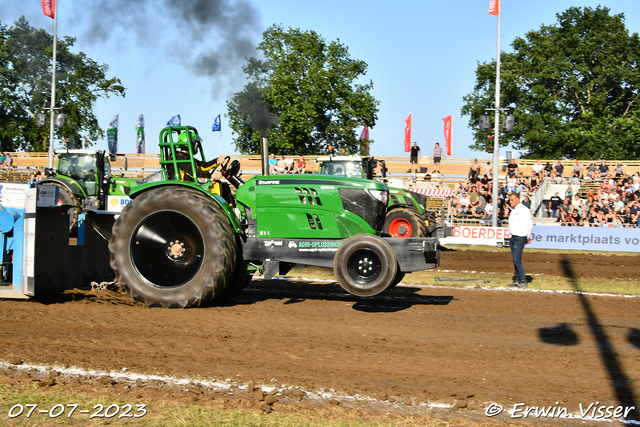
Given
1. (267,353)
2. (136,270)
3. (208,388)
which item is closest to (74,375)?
(208,388)

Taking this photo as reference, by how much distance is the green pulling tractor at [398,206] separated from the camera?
13172 millimetres

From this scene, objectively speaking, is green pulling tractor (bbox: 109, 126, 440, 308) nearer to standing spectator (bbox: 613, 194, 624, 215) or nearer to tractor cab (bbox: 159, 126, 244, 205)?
tractor cab (bbox: 159, 126, 244, 205)

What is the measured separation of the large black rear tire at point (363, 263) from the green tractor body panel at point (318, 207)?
456mm

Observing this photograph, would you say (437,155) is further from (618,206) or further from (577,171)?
(618,206)

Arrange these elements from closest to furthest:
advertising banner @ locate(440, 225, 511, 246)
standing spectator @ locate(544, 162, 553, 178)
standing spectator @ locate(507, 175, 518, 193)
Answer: advertising banner @ locate(440, 225, 511, 246), standing spectator @ locate(507, 175, 518, 193), standing spectator @ locate(544, 162, 553, 178)

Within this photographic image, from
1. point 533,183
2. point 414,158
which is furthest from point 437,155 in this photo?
point 533,183

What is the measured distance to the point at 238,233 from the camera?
732 cm

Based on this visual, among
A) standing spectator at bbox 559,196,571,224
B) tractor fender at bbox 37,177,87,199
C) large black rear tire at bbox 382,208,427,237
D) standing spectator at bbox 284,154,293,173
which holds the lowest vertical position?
large black rear tire at bbox 382,208,427,237

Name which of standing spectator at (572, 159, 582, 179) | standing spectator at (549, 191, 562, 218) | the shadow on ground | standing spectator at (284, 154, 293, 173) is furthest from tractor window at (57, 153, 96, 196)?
standing spectator at (572, 159, 582, 179)

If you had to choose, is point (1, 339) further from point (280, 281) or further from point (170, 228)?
point (280, 281)

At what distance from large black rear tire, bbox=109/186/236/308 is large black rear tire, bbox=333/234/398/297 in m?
1.29

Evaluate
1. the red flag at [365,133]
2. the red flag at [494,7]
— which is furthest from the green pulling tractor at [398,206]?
the red flag at [365,133]

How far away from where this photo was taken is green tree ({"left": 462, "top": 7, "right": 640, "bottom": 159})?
1677 inches

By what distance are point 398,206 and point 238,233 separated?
21.5 feet
